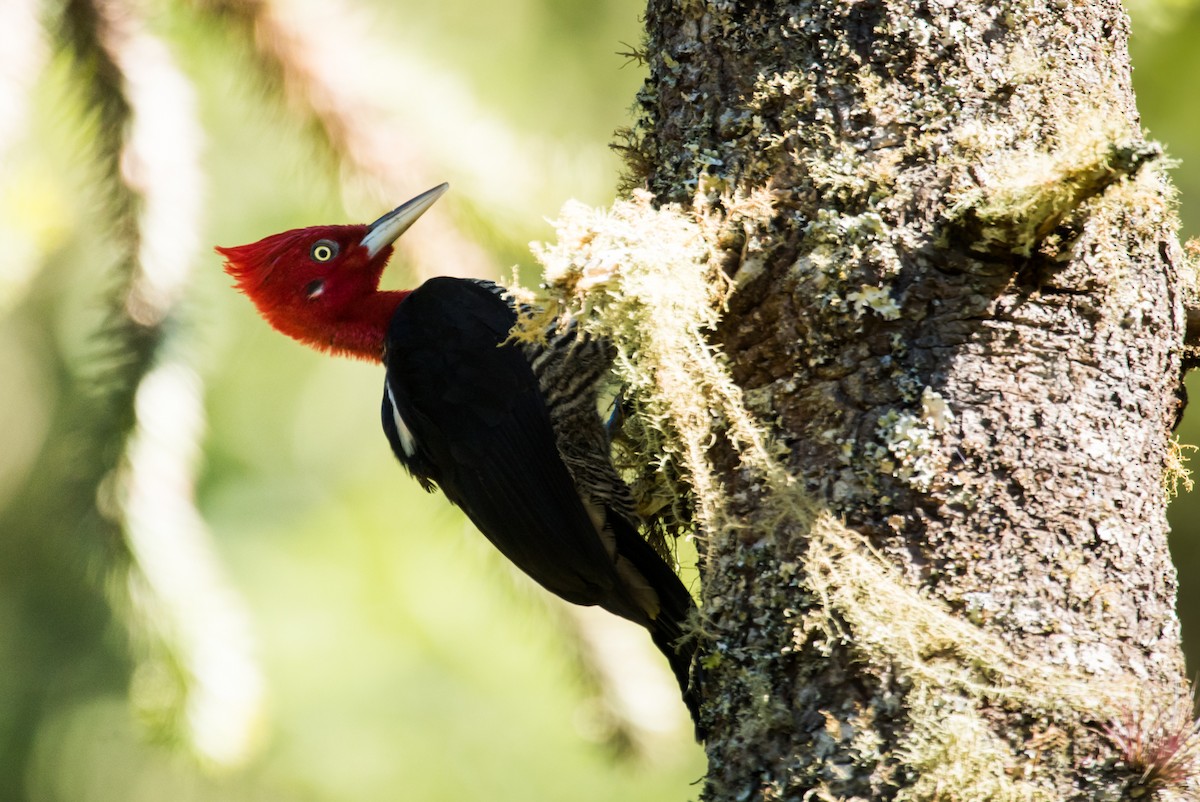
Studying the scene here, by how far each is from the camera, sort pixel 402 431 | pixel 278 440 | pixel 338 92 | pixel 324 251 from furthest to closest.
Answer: pixel 278 440 < pixel 324 251 < pixel 402 431 < pixel 338 92

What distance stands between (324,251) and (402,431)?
2.04 feet

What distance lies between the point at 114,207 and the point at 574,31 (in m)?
6.04

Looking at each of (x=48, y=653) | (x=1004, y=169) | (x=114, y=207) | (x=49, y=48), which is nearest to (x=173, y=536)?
(x=114, y=207)

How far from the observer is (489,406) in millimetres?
3141

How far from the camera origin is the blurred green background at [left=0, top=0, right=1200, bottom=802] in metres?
2.86

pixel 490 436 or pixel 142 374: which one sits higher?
pixel 142 374

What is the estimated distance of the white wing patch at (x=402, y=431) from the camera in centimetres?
339

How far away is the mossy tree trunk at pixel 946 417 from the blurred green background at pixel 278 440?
3.47 ft

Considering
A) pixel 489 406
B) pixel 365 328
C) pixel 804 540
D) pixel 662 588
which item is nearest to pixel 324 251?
pixel 365 328

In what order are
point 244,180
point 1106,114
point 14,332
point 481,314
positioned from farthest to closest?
point 14,332 → point 244,180 → point 481,314 → point 1106,114

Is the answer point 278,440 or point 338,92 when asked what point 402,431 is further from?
point 278,440

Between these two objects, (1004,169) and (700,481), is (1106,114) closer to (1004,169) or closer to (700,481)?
(1004,169)

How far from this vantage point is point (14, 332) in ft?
26.1

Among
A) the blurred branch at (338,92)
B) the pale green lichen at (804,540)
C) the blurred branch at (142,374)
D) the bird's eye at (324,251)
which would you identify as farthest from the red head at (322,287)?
the pale green lichen at (804,540)
